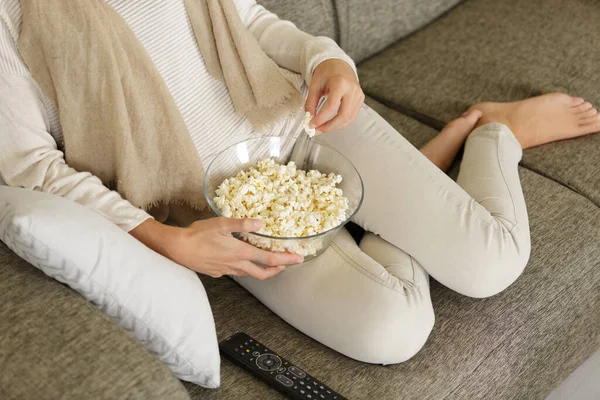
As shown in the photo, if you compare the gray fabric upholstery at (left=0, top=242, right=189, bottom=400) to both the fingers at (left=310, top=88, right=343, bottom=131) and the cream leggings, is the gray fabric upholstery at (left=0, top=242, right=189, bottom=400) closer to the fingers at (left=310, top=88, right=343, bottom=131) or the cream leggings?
the cream leggings

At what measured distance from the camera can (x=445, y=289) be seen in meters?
1.45

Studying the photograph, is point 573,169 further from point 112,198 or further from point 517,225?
point 112,198

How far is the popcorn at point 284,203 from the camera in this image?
1.24 metres

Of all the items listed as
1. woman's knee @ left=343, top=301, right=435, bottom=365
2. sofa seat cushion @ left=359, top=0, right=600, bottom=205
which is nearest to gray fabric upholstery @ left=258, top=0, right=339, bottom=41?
sofa seat cushion @ left=359, top=0, right=600, bottom=205

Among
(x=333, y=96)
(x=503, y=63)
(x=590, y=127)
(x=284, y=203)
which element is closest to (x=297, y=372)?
(x=284, y=203)

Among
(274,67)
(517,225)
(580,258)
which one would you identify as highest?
(274,67)

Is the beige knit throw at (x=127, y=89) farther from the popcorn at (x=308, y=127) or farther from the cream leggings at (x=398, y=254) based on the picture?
the cream leggings at (x=398, y=254)

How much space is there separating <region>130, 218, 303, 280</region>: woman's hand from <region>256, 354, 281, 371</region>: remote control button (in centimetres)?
15

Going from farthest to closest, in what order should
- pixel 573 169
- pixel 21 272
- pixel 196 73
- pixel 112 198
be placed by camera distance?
pixel 573 169, pixel 196 73, pixel 112 198, pixel 21 272

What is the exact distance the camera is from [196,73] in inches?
55.5

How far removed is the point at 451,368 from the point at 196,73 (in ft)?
2.44

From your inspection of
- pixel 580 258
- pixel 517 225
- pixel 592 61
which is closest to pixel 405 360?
pixel 517 225

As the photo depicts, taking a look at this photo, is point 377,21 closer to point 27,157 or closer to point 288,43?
point 288,43

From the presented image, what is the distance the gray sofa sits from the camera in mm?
974
